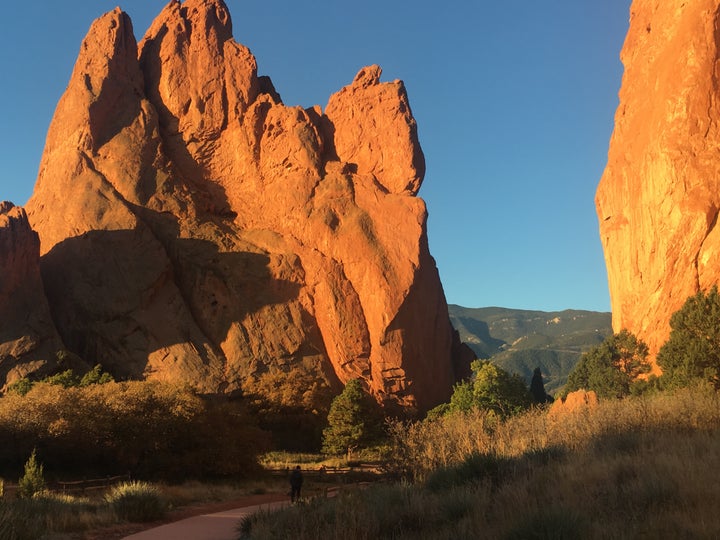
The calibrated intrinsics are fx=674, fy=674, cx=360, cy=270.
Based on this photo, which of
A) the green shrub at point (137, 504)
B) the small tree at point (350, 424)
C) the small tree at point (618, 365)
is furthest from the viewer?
the small tree at point (350, 424)

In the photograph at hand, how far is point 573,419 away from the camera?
64.4 ft

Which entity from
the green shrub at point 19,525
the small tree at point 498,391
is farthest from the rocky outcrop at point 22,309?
the green shrub at point 19,525

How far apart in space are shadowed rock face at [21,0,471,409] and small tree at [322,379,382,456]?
5362mm

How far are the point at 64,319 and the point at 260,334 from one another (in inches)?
557

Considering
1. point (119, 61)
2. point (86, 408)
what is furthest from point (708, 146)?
point (119, 61)

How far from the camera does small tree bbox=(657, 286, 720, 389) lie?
100 feet

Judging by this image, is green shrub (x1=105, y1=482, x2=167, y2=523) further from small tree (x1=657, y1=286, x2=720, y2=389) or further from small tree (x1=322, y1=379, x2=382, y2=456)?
small tree (x1=322, y1=379, x2=382, y2=456)

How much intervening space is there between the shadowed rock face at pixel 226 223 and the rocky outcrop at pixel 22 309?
3.65 meters

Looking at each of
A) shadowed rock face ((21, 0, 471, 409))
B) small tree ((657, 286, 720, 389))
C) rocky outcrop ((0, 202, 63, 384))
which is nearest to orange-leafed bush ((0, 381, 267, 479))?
rocky outcrop ((0, 202, 63, 384))

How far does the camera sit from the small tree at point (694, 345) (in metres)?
30.6

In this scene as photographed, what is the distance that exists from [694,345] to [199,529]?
82.4ft

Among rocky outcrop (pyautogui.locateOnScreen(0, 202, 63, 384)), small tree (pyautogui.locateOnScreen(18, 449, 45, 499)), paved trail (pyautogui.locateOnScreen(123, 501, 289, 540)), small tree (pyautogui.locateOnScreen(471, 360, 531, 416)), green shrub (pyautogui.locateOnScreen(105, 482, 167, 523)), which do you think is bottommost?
paved trail (pyautogui.locateOnScreen(123, 501, 289, 540))

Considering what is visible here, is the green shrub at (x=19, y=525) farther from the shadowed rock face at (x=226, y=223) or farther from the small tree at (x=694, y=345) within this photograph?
the shadowed rock face at (x=226, y=223)

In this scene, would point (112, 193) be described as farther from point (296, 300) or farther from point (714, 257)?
A: point (714, 257)
